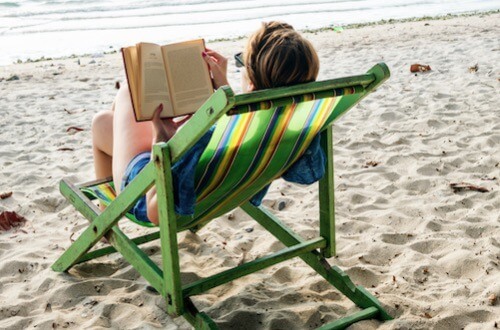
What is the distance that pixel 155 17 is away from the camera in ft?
58.8

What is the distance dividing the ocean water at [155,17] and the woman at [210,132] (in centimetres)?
910

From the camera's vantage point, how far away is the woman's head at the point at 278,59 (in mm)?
2361

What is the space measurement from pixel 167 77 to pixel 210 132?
384 mm

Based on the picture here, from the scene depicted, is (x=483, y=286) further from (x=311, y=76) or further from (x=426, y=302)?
(x=311, y=76)

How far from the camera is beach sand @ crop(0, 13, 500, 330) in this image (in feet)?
9.75

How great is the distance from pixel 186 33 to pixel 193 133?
1278 centimetres

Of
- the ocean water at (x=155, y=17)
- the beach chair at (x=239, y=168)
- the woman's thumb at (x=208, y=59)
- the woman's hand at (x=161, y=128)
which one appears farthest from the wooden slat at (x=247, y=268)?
the ocean water at (x=155, y=17)

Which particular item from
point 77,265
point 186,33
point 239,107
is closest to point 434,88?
point 77,265

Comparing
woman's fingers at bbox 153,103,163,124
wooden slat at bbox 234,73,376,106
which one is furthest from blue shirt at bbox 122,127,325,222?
wooden slat at bbox 234,73,376,106

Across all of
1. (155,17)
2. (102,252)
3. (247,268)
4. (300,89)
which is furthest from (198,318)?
(155,17)

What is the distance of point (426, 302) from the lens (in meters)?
2.97

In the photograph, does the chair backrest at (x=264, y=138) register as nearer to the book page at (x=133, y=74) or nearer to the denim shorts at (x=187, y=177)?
the denim shorts at (x=187, y=177)

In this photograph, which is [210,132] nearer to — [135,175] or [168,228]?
[168,228]

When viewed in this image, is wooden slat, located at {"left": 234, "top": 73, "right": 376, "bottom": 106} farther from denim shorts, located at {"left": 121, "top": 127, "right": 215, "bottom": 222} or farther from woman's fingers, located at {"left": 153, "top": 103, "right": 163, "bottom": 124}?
woman's fingers, located at {"left": 153, "top": 103, "right": 163, "bottom": 124}
